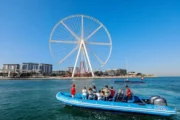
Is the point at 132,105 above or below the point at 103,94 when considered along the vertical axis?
below

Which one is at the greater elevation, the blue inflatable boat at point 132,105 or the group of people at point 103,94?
the group of people at point 103,94

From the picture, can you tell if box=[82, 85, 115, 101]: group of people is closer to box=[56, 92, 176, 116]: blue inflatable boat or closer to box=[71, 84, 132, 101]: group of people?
box=[71, 84, 132, 101]: group of people

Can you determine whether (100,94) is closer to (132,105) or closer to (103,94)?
(103,94)

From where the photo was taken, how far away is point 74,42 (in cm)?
6581

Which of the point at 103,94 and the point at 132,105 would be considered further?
the point at 103,94

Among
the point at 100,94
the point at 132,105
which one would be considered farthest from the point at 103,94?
the point at 132,105

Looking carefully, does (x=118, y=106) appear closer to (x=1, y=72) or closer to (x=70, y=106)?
(x=70, y=106)

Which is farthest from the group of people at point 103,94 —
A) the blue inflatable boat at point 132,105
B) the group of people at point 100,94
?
the blue inflatable boat at point 132,105

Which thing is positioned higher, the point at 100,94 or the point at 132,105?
the point at 100,94

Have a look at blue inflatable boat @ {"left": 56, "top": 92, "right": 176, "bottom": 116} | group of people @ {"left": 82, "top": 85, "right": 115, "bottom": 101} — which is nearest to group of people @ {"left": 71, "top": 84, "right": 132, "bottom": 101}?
group of people @ {"left": 82, "top": 85, "right": 115, "bottom": 101}

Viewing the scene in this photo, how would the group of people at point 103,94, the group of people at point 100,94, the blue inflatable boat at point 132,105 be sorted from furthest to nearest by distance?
the group of people at point 100,94
the group of people at point 103,94
the blue inflatable boat at point 132,105

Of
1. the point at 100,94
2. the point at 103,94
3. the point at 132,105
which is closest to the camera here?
the point at 132,105

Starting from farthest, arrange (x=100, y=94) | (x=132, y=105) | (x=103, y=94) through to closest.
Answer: (x=103, y=94) → (x=100, y=94) → (x=132, y=105)

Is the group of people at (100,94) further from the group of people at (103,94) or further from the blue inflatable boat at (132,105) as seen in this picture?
the blue inflatable boat at (132,105)
